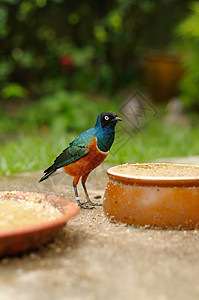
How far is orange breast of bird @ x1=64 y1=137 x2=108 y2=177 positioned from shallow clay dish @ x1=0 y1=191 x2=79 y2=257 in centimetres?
52

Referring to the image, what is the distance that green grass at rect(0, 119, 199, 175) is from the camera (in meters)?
4.90

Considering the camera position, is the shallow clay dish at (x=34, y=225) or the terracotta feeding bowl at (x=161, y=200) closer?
the shallow clay dish at (x=34, y=225)

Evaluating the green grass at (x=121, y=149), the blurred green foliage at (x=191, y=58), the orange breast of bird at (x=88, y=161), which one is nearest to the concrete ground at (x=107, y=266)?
the orange breast of bird at (x=88, y=161)

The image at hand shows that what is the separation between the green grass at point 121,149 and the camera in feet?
16.1

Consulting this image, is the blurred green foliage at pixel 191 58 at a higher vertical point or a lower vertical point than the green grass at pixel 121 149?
higher

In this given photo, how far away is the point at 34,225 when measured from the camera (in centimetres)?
216

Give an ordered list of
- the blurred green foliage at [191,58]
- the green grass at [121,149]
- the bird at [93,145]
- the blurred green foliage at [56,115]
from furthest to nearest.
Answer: the blurred green foliage at [191,58] < the blurred green foliage at [56,115] < the green grass at [121,149] < the bird at [93,145]

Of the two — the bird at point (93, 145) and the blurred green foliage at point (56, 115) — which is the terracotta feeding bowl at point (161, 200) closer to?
the bird at point (93, 145)

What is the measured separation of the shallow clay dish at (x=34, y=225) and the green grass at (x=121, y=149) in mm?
1907

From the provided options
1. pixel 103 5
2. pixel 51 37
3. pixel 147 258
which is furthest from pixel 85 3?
pixel 147 258

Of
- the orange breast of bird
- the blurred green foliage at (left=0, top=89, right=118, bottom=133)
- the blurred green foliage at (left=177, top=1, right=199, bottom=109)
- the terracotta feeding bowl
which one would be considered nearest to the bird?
the orange breast of bird

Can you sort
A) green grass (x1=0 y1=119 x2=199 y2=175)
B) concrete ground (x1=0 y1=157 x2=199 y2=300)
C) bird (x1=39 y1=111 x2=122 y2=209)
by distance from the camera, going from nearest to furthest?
concrete ground (x1=0 y1=157 x2=199 y2=300)
bird (x1=39 y1=111 x2=122 y2=209)
green grass (x1=0 y1=119 x2=199 y2=175)

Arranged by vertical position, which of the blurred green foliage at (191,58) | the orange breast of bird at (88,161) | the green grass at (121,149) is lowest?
the green grass at (121,149)

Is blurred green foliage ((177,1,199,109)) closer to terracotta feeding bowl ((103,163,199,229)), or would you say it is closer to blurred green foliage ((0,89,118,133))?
blurred green foliage ((0,89,118,133))
